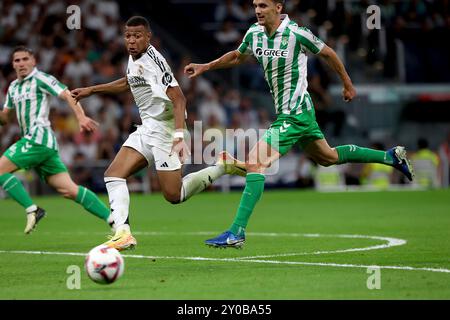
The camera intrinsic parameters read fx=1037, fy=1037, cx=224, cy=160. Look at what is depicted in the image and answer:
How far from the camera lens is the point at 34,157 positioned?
14344 mm

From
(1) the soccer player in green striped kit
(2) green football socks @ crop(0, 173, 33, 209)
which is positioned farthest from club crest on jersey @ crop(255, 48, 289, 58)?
(2) green football socks @ crop(0, 173, 33, 209)

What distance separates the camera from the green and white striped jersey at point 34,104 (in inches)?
562

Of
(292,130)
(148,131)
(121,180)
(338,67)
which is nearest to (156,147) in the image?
(148,131)

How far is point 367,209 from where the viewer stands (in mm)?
19578

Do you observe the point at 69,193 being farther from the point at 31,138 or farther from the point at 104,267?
the point at 104,267

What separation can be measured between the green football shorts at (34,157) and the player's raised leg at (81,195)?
114 millimetres

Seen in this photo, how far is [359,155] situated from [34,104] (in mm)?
4895

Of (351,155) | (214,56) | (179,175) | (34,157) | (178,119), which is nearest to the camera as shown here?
(178,119)

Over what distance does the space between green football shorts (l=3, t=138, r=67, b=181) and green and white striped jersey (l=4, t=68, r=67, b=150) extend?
0.28 feet

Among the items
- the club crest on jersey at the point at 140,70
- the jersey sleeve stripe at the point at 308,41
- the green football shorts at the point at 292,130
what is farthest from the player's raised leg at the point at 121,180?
the jersey sleeve stripe at the point at 308,41

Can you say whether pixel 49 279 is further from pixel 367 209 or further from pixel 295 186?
pixel 295 186

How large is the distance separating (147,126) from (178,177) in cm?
65

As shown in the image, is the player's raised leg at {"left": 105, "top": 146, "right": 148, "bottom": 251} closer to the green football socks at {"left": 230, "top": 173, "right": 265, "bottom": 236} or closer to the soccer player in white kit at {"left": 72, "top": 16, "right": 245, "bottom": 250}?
the soccer player in white kit at {"left": 72, "top": 16, "right": 245, "bottom": 250}
